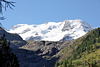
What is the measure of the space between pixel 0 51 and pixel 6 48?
2508 millimetres

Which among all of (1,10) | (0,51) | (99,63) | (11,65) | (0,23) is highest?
(1,10)

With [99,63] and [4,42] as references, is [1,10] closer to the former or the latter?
[4,42]

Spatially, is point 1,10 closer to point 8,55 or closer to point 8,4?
point 8,4

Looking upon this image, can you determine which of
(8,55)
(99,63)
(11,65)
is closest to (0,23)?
(11,65)

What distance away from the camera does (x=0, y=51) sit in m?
28.9

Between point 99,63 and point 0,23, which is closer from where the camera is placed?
point 0,23

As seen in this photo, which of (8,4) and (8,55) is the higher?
(8,4)

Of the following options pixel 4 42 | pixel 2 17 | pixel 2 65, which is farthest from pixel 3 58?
pixel 2 17

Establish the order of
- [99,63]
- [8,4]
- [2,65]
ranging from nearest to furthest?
[8,4]
[2,65]
[99,63]

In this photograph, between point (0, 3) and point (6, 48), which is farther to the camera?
point (6, 48)

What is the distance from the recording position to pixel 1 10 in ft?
44.8

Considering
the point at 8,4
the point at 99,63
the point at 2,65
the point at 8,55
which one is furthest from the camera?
the point at 99,63

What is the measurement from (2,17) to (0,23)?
2.19ft

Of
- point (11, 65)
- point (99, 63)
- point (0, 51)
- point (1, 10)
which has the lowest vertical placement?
point (99, 63)
